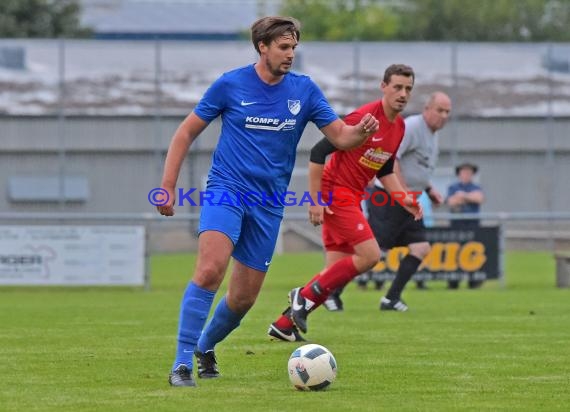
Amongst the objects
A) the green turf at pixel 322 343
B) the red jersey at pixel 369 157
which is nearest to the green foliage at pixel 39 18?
the green turf at pixel 322 343

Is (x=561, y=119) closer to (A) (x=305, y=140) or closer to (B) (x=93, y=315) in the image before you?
(A) (x=305, y=140)

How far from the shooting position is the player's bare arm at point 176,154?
7992mm

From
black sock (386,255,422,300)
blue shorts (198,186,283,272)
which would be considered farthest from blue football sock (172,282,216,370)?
black sock (386,255,422,300)

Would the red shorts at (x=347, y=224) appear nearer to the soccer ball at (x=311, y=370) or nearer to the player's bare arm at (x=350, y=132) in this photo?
the player's bare arm at (x=350, y=132)

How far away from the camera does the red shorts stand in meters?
11.7

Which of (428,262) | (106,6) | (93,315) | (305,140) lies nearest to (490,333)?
(93,315)

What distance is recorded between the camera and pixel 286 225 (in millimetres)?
28453

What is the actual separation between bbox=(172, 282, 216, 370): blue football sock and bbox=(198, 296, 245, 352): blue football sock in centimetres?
52

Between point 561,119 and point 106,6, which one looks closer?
point 561,119

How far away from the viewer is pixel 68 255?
19.2 meters

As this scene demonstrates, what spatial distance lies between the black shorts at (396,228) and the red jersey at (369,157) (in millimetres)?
2539

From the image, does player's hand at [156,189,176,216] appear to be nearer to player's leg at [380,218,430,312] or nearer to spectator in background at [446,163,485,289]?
player's leg at [380,218,430,312]

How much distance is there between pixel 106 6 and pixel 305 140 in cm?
4932

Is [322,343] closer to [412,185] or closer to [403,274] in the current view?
[403,274]
